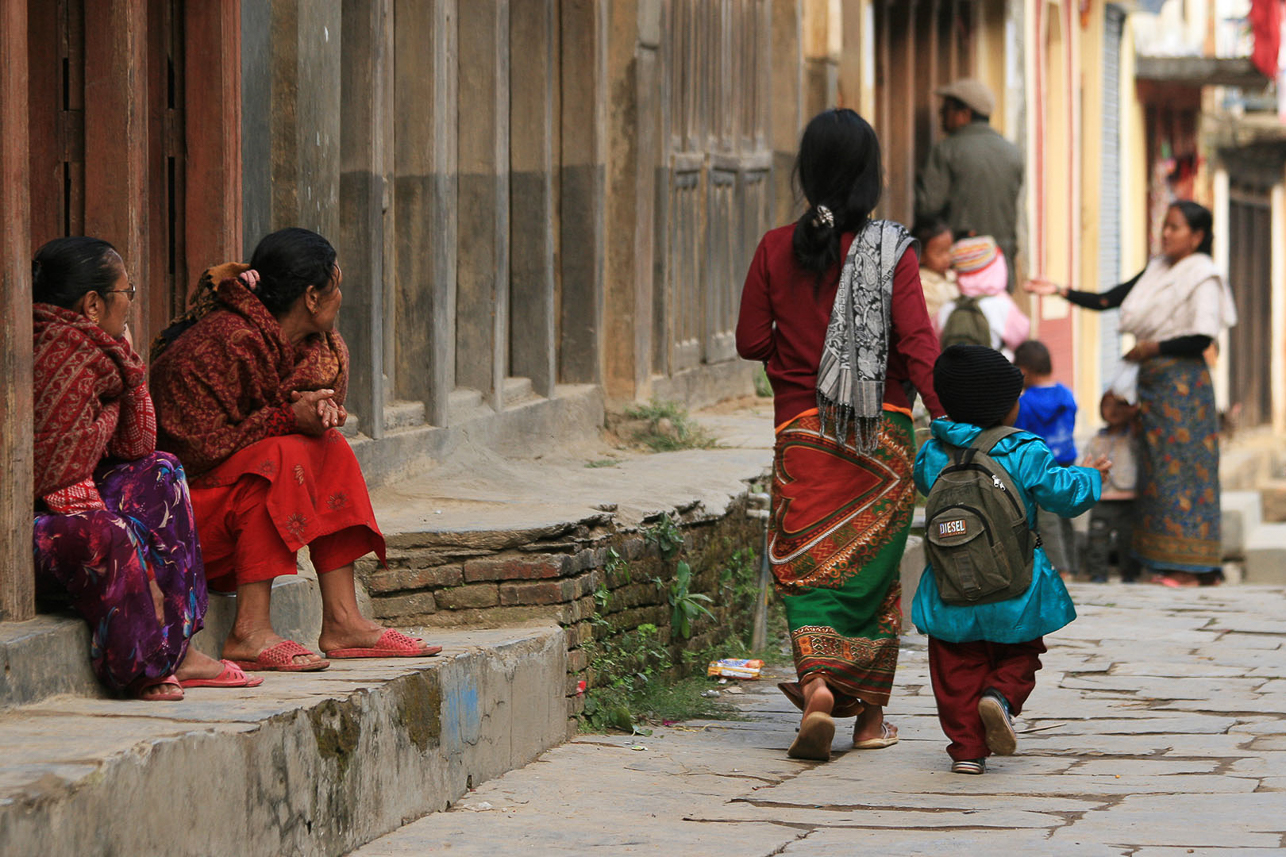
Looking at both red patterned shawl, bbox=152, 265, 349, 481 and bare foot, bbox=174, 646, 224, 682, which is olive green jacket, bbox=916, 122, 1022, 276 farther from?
bare foot, bbox=174, 646, 224, 682

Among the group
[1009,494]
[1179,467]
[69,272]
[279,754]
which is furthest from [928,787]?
[1179,467]

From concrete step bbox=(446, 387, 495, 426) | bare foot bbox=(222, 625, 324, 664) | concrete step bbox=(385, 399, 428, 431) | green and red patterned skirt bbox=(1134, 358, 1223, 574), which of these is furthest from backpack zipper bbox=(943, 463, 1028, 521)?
green and red patterned skirt bbox=(1134, 358, 1223, 574)

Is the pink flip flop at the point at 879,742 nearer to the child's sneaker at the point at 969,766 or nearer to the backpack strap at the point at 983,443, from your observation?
the child's sneaker at the point at 969,766

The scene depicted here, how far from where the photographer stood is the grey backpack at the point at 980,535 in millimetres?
5129

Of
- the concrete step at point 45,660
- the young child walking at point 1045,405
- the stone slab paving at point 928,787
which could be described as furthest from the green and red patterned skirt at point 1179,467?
the concrete step at point 45,660

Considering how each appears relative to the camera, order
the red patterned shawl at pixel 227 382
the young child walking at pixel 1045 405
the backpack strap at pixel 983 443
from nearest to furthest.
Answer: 1. the red patterned shawl at pixel 227 382
2. the backpack strap at pixel 983 443
3. the young child walking at pixel 1045 405

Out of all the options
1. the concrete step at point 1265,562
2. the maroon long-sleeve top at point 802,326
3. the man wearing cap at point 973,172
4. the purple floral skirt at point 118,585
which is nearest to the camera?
the purple floral skirt at point 118,585

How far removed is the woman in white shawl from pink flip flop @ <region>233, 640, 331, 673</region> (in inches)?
243

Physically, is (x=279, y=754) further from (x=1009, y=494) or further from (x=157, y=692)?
(x=1009, y=494)

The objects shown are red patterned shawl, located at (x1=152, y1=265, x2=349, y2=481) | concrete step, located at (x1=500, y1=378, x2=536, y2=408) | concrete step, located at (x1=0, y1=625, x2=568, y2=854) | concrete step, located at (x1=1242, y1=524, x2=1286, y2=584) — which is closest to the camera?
concrete step, located at (x1=0, y1=625, x2=568, y2=854)

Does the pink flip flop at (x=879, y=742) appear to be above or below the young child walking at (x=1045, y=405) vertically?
below

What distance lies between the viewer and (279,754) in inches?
159

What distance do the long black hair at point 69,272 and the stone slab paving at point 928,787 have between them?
1.42 metres

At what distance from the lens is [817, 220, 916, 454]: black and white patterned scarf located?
5.36 meters
